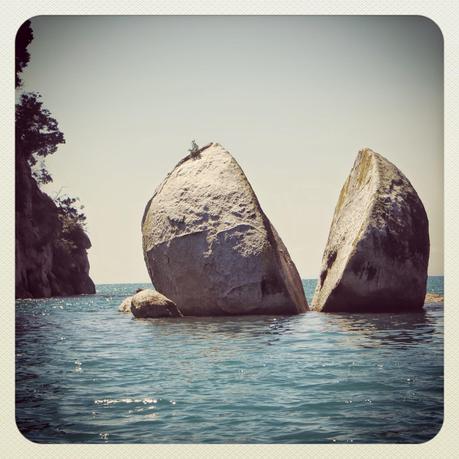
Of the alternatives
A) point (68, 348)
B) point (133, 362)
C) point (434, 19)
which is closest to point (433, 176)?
point (434, 19)

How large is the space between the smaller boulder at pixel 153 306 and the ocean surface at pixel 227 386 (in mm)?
3278

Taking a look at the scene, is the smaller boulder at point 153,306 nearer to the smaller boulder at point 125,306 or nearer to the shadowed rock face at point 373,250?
the smaller boulder at point 125,306

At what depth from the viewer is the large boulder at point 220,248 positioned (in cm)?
1291

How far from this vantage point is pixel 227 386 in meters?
8.14

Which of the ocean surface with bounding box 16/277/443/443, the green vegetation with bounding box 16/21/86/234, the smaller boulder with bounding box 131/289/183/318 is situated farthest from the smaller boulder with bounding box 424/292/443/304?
the smaller boulder with bounding box 131/289/183/318

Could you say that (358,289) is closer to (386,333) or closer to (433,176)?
(386,333)

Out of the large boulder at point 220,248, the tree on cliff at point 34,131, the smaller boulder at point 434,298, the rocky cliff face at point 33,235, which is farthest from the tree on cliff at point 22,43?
the smaller boulder at point 434,298

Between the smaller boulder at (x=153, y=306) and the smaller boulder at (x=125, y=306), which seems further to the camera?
the smaller boulder at (x=125, y=306)

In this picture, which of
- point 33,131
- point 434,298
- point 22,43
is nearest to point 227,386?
point 434,298

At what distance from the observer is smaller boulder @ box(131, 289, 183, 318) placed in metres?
13.0

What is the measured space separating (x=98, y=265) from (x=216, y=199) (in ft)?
13.5

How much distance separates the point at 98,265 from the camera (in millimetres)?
9359

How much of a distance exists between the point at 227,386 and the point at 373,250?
5164 millimetres

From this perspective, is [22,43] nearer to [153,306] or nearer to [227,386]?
[227,386]
